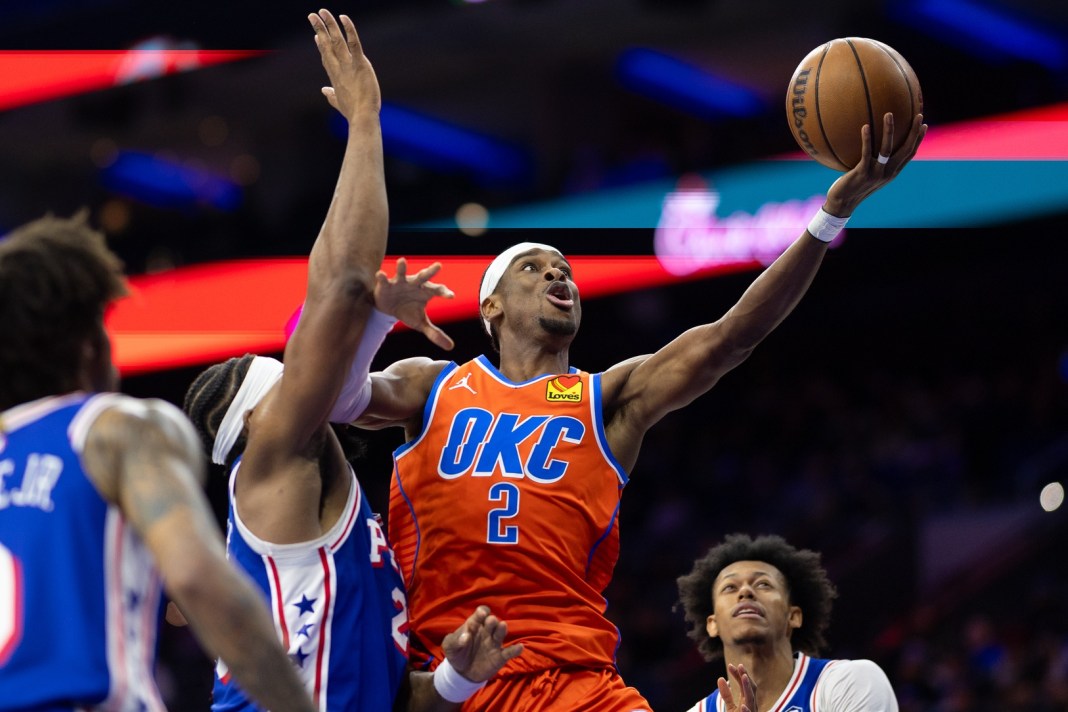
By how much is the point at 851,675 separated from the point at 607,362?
10.2m

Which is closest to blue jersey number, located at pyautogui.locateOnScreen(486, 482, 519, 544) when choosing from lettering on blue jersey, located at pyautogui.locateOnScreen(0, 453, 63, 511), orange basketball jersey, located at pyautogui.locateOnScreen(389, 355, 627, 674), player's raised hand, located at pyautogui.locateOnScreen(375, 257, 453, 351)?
orange basketball jersey, located at pyautogui.locateOnScreen(389, 355, 627, 674)

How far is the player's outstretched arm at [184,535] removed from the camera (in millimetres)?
2244

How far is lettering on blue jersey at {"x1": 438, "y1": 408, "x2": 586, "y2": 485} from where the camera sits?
4.34 meters

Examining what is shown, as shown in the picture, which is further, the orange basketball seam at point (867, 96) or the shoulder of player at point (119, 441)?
the orange basketball seam at point (867, 96)

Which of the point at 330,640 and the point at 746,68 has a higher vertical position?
the point at 746,68

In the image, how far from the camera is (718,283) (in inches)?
567

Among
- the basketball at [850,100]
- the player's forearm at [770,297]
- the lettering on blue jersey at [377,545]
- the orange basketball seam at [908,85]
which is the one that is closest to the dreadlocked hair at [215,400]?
the lettering on blue jersey at [377,545]

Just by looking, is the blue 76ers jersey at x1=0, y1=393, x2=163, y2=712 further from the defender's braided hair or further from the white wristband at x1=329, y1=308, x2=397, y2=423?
the defender's braided hair

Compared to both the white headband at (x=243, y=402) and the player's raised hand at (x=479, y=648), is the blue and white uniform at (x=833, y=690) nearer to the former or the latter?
the player's raised hand at (x=479, y=648)

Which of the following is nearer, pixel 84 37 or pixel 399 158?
pixel 84 37

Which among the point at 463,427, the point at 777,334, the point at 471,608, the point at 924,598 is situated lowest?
the point at 471,608

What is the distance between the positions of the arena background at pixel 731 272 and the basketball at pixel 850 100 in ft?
23.0

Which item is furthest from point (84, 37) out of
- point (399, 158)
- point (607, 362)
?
point (607, 362)

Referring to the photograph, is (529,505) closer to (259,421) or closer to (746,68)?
(259,421)
